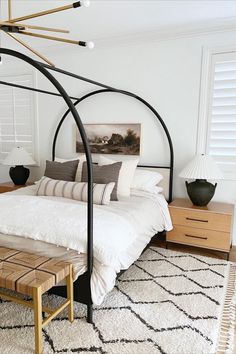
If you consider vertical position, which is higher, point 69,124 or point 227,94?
point 227,94

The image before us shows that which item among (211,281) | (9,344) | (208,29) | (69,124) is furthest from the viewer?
(69,124)

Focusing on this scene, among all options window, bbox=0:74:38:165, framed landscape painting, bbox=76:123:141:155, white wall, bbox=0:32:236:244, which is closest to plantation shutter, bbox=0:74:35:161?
window, bbox=0:74:38:165

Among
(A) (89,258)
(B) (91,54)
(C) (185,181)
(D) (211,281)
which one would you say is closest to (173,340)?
(A) (89,258)

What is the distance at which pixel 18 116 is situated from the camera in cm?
454

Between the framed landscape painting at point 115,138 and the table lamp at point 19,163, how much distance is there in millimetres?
1000

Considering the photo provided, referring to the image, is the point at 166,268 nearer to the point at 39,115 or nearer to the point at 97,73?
the point at 97,73

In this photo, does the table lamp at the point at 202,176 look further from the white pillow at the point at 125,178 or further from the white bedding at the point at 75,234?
the white bedding at the point at 75,234

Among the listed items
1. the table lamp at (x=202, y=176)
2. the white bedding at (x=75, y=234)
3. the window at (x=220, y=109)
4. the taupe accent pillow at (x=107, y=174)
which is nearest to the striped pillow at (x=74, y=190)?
the taupe accent pillow at (x=107, y=174)

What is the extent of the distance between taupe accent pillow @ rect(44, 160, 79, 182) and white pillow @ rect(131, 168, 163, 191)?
A: 723mm

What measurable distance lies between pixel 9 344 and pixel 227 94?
3.08m

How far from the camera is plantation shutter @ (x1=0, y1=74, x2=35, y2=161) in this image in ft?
14.5

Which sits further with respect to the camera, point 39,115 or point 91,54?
point 39,115

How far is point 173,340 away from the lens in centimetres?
174

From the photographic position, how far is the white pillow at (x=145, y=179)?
10.5ft
